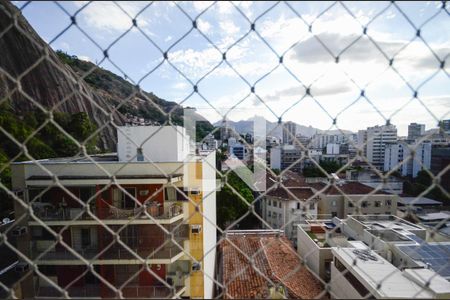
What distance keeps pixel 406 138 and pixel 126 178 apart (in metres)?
2.56

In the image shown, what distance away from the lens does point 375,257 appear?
3.38m

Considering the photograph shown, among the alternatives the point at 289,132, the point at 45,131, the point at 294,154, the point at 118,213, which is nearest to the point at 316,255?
the point at 294,154

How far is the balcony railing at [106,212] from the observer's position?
114 inches

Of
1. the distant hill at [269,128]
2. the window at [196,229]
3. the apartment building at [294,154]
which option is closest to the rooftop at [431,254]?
the apartment building at [294,154]

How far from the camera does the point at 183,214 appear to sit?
3.23 metres

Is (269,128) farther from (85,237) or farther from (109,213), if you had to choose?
(85,237)

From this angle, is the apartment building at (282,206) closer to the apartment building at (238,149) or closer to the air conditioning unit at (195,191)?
the apartment building at (238,149)

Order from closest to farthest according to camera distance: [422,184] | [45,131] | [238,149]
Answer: [422,184], [238,149], [45,131]

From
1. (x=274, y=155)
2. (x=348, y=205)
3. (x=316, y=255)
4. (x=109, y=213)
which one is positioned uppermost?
(x=274, y=155)

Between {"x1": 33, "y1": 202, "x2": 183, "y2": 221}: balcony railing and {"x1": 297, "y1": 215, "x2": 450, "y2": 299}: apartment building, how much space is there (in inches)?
60.9

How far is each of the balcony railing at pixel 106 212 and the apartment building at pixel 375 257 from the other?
1547 mm

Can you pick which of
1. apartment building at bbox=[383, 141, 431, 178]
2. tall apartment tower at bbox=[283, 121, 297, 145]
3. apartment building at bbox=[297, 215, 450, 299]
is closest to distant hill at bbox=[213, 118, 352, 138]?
tall apartment tower at bbox=[283, 121, 297, 145]

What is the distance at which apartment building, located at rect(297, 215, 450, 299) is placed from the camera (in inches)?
93.0

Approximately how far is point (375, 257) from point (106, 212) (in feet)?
10.6
